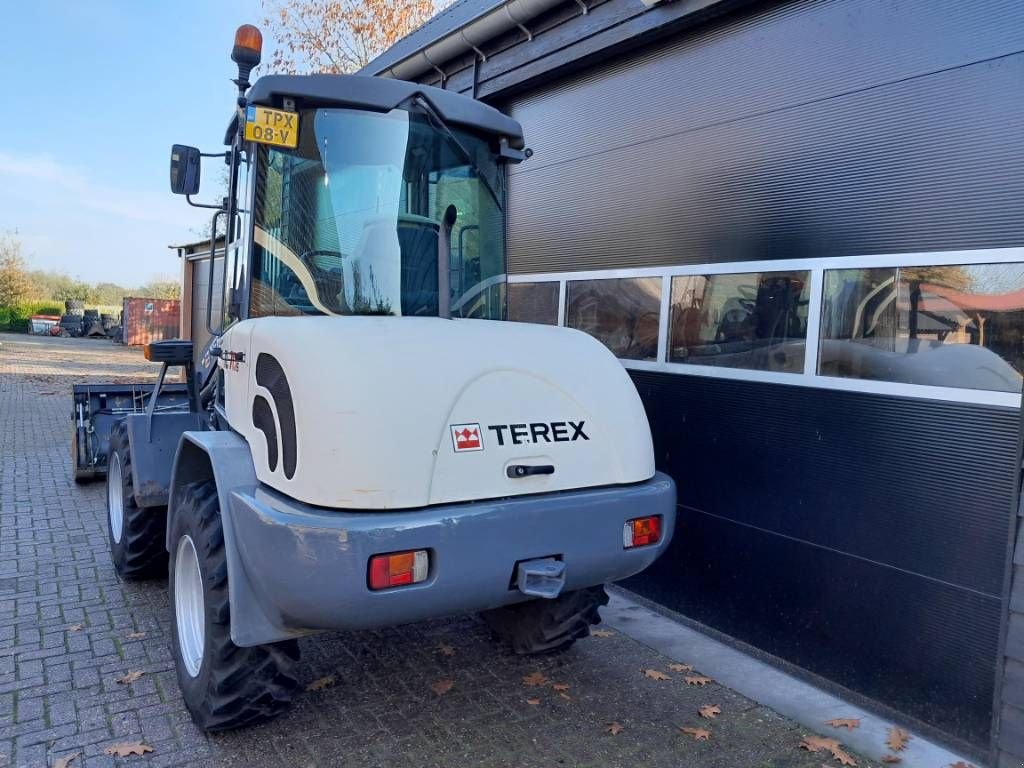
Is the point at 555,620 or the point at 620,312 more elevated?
the point at 620,312

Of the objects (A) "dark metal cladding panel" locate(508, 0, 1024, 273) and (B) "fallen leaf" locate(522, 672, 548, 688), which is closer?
(A) "dark metal cladding panel" locate(508, 0, 1024, 273)

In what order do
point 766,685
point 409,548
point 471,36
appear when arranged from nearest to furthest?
point 409,548, point 766,685, point 471,36

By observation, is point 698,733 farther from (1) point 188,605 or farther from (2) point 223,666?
(1) point 188,605

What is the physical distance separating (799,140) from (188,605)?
3847 millimetres

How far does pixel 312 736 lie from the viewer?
10.4 feet

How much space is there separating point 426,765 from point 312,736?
0.51 metres

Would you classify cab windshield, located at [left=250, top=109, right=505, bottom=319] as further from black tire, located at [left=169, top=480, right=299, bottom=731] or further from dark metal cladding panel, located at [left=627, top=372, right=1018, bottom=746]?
dark metal cladding panel, located at [left=627, top=372, right=1018, bottom=746]

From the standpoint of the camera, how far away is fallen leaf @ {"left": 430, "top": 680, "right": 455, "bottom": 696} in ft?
11.8

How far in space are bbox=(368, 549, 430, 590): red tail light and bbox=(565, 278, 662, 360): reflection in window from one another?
287 centimetres

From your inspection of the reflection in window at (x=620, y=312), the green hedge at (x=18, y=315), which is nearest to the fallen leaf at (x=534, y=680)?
the reflection in window at (x=620, y=312)

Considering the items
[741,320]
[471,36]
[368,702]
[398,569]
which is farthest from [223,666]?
[471,36]

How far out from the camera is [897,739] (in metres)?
3.38

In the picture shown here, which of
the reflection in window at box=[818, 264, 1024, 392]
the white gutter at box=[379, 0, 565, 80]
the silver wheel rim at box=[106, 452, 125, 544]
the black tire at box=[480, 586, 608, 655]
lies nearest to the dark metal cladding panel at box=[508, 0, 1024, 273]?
the reflection in window at box=[818, 264, 1024, 392]

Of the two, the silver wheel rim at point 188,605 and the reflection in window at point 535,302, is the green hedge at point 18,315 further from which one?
the silver wheel rim at point 188,605
